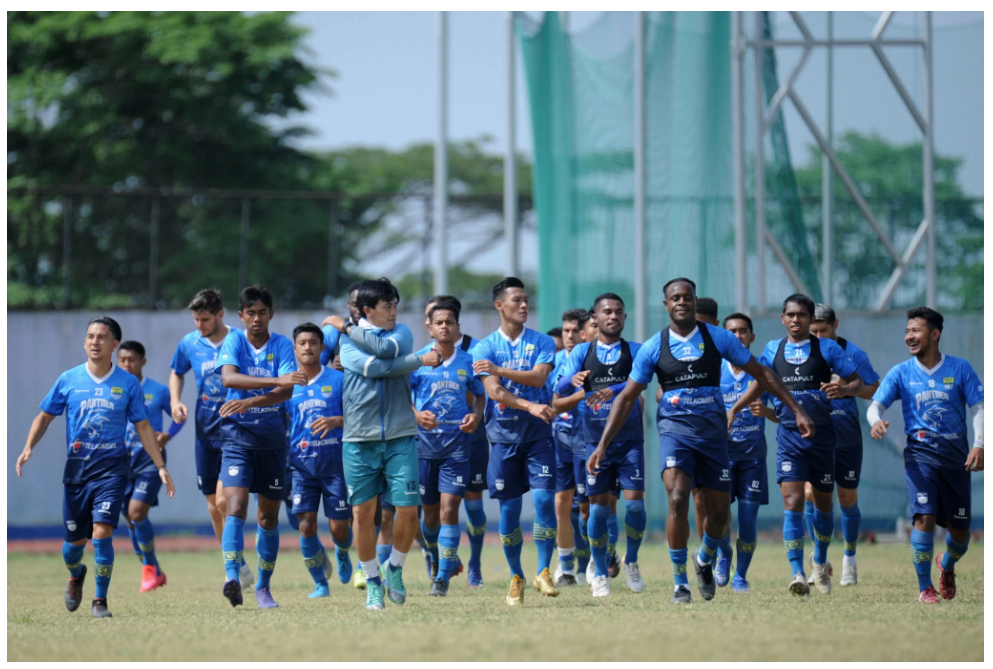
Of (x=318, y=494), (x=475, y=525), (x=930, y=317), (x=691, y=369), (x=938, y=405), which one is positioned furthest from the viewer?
(x=475, y=525)

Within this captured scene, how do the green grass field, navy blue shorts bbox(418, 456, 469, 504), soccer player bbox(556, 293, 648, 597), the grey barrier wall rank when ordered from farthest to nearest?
the grey barrier wall
navy blue shorts bbox(418, 456, 469, 504)
soccer player bbox(556, 293, 648, 597)
the green grass field

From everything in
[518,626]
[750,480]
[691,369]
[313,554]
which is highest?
[691,369]

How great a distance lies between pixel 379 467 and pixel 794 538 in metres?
3.29

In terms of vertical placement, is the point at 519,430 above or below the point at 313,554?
above

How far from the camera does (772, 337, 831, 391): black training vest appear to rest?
33.1 ft

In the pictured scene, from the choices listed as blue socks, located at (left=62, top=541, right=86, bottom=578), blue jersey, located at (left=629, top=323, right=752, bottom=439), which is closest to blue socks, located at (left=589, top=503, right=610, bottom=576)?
blue jersey, located at (left=629, top=323, right=752, bottom=439)

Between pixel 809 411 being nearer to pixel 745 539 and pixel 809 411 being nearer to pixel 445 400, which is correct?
pixel 745 539

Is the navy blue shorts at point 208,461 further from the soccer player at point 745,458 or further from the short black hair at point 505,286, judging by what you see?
the soccer player at point 745,458

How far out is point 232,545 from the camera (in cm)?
910

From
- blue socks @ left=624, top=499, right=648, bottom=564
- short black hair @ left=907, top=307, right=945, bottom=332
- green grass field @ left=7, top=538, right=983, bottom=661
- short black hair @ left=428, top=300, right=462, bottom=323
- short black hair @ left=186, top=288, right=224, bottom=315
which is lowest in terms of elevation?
green grass field @ left=7, top=538, right=983, bottom=661

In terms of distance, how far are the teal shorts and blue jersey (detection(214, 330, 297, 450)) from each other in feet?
3.83

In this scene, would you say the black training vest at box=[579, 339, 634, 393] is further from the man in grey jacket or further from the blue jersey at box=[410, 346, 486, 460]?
the man in grey jacket

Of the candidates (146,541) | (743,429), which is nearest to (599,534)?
(743,429)

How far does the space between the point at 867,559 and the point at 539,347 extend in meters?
5.03
